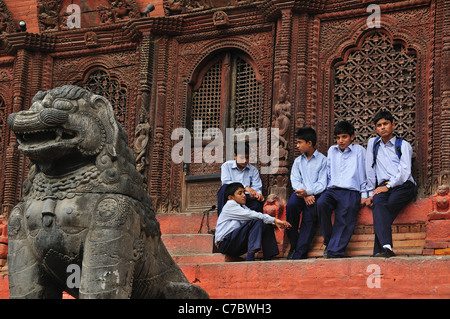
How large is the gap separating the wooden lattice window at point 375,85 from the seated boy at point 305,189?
1.50 meters

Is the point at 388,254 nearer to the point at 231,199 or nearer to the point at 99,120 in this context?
the point at 231,199

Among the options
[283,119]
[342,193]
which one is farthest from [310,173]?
[283,119]

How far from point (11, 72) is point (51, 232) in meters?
9.56

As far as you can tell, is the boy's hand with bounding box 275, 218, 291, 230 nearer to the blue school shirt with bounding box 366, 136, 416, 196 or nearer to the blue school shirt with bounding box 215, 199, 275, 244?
the blue school shirt with bounding box 215, 199, 275, 244

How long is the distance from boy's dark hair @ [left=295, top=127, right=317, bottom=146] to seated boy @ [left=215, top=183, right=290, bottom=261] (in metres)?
1.41

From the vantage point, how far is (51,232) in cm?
817

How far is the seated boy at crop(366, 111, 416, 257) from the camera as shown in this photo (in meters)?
11.6

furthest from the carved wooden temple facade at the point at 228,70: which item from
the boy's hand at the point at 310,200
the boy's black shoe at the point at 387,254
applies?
the boy's black shoe at the point at 387,254

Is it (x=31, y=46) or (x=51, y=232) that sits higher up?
(x=31, y=46)

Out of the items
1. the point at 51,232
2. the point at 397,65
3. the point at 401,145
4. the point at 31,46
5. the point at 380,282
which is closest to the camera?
the point at 51,232
